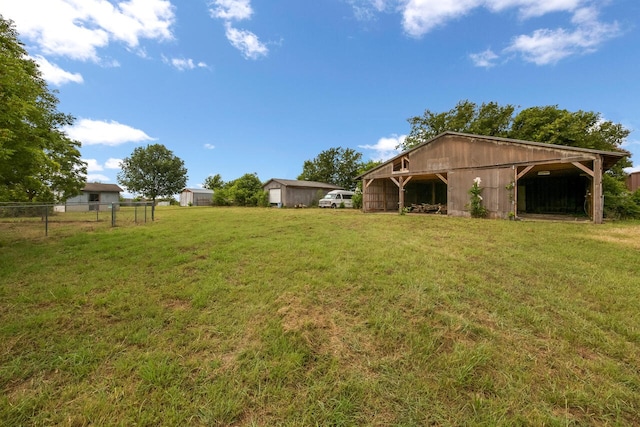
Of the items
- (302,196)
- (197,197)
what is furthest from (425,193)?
(197,197)

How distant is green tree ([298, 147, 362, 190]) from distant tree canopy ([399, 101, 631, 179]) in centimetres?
1381

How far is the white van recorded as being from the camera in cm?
2377

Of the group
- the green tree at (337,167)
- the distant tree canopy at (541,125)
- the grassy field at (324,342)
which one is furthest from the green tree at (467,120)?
the grassy field at (324,342)

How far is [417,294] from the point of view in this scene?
Result: 357 centimetres

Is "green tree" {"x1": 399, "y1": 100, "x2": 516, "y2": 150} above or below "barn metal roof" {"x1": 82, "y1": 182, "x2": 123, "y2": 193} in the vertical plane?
above

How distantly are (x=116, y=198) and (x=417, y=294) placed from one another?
137 ft

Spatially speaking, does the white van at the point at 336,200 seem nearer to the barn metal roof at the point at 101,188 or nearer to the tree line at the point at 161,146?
the tree line at the point at 161,146

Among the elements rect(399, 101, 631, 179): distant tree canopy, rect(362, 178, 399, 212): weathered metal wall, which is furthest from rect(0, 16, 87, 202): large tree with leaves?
rect(399, 101, 631, 179): distant tree canopy

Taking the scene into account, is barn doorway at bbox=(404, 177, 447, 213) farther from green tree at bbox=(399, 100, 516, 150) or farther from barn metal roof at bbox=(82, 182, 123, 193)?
barn metal roof at bbox=(82, 182, 123, 193)

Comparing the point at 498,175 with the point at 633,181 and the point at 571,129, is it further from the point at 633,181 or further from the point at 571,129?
the point at 633,181

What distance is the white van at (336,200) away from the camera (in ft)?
78.0

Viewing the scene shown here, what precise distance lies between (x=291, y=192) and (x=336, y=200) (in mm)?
5244

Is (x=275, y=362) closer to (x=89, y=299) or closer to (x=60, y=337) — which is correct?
(x=60, y=337)

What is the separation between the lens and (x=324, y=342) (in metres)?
2.67
